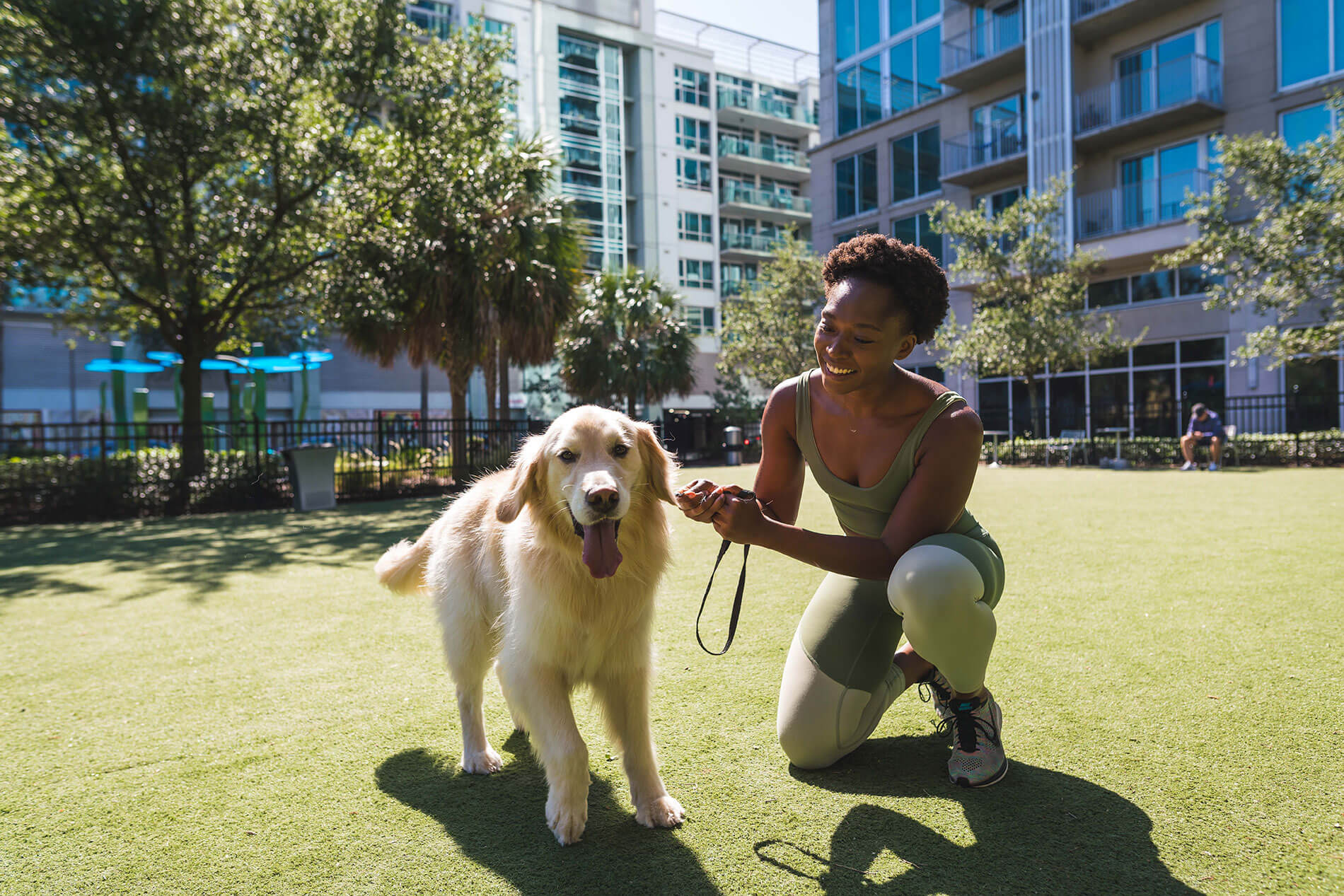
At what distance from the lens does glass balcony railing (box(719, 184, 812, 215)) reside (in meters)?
46.2

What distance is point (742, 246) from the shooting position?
47.0 meters

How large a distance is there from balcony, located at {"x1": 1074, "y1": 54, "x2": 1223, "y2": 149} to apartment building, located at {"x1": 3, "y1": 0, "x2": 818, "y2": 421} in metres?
17.8

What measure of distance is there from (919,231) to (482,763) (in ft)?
101

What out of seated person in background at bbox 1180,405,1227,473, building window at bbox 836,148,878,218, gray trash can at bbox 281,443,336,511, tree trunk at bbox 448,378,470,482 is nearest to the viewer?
gray trash can at bbox 281,443,336,511

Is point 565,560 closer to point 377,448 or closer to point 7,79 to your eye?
point 377,448

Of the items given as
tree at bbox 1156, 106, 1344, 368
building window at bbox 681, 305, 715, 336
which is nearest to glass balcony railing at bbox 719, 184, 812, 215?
building window at bbox 681, 305, 715, 336

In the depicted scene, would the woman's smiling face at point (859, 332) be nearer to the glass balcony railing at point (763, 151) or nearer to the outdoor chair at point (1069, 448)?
the outdoor chair at point (1069, 448)

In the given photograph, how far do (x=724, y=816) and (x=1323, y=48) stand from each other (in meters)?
27.9

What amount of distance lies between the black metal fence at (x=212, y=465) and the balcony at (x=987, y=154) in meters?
20.5

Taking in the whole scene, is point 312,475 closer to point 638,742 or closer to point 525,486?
point 525,486

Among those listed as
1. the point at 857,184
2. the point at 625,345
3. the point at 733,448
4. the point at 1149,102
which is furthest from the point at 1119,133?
the point at 625,345

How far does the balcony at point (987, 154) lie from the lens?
2594 cm

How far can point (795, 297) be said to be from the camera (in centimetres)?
2916

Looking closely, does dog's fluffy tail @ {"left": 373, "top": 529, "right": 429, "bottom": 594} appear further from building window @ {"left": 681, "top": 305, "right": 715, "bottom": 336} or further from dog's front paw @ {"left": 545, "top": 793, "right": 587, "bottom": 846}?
building window @ {"left": 681, "top": 305, "right": 715, "bottom": 336}
